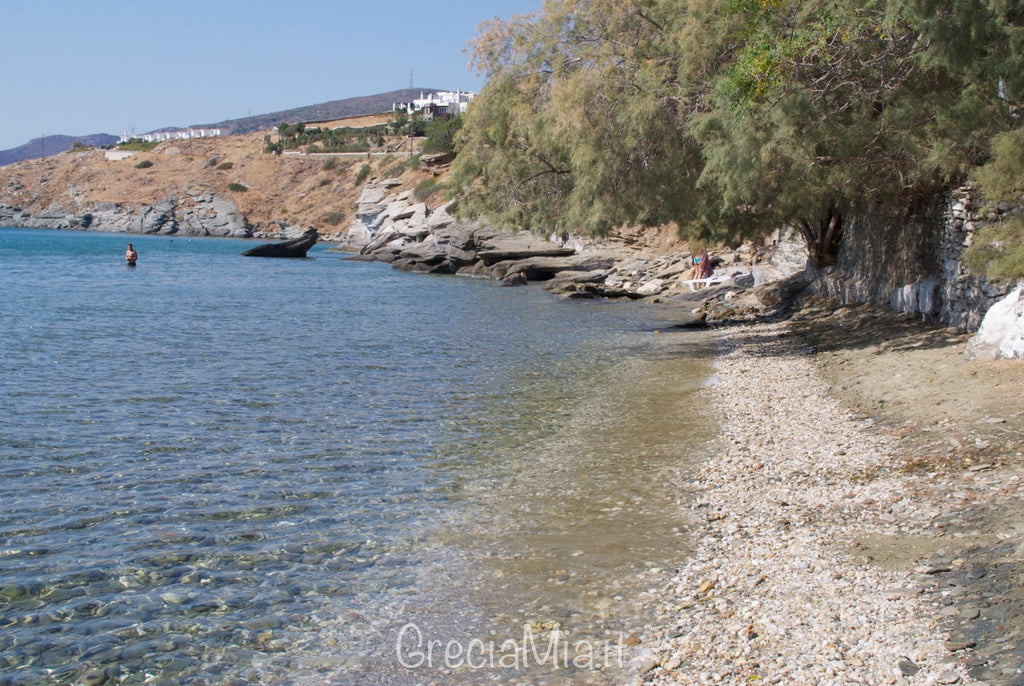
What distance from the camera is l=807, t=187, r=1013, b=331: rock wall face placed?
560 inches

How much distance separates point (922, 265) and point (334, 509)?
44.9 ft

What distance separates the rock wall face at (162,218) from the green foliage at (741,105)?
327ft

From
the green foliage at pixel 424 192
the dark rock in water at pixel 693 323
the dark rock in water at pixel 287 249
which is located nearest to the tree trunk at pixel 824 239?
the dark rock in water at pixel 693 323

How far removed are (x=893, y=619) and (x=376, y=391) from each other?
33.8ft

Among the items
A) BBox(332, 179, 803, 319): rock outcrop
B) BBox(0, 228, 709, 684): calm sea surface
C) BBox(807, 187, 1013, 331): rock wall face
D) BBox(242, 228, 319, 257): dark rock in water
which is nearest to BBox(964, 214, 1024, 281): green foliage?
BBox(807, 187, 1013, 331): rock wall face

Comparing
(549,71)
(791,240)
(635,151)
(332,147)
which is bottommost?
(791,240)

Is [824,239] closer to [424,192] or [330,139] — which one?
[424,192]

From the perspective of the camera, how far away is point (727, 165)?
15.0m

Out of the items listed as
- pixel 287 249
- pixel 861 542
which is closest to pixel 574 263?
pixel 287 249

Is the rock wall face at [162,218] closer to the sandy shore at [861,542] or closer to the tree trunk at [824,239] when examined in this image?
the tree trunk at [824,239]

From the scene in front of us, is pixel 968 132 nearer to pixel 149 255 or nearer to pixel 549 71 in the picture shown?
pixel 549 71

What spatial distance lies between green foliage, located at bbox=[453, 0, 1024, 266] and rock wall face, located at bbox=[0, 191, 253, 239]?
9963 centimetres

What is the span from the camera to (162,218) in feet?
378

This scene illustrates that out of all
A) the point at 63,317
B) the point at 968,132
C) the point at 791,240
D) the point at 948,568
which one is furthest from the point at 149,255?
the point at 948,568
